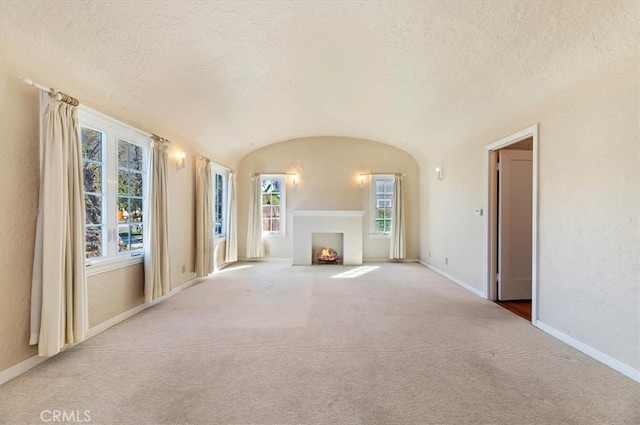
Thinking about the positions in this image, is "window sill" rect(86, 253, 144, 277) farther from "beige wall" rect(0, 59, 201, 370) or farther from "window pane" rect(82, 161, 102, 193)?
"window pane" rect(82, 161, 102, 193)

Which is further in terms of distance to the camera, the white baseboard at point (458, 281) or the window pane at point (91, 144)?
the white baseboard at point (458, 281)

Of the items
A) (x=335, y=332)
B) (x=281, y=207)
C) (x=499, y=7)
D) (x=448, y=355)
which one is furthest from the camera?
(x=281, y=207)

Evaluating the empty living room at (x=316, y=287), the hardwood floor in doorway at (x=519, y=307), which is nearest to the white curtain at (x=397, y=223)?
the empty living room at (x=316, y=287)

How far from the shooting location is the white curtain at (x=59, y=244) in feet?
7.21

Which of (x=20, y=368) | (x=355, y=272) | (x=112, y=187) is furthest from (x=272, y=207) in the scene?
(x=20, y=368)

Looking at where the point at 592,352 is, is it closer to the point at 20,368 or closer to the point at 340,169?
the point at 20,368

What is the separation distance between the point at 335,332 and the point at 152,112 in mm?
3389

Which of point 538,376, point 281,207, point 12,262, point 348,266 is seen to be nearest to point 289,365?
point 538,376

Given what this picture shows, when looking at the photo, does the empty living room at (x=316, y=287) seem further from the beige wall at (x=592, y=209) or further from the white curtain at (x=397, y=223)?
the white curtain at (x=397, y=223)

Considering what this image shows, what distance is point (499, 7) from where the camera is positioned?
208cm

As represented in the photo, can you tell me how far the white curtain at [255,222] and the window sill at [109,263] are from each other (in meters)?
3.38

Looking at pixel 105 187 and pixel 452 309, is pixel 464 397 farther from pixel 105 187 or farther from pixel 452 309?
pixel 105 187

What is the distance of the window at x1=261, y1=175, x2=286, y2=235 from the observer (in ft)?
23.0

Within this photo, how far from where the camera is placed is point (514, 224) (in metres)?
3.85
